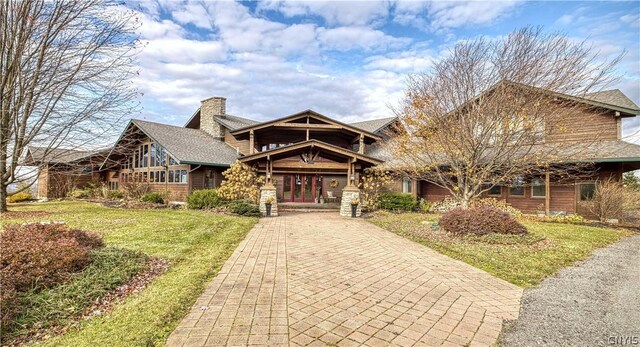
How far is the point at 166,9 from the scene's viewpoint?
9688 millimetres

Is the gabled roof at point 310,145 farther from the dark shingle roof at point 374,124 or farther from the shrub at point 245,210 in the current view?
the dark shingle roof at point 374,124

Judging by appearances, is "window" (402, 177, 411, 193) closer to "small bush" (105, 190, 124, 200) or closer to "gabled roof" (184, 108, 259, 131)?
"gabled roof" (184, 108, 259, 131)

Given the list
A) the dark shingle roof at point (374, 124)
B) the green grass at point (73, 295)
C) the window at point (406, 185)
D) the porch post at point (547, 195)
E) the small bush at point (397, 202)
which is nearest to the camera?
the green grass at point (73, 295)

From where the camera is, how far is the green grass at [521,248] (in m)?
5.93

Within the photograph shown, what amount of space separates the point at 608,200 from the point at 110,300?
17.3m

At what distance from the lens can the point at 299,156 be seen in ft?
55.2

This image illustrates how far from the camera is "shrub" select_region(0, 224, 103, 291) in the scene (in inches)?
158

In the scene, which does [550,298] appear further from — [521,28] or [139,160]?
[139,160]

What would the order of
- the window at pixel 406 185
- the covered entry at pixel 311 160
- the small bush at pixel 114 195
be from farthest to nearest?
the small bush at pixel 114 195, the window at pixel 406 185, the covered entry at pixel 311 160

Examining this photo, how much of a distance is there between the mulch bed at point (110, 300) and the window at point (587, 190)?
1775 centimetres

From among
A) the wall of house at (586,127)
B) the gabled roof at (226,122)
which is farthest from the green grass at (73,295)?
the gabled roof at (226,122)

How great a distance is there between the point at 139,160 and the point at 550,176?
25396 mm

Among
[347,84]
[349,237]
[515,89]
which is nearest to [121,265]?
[349,237]

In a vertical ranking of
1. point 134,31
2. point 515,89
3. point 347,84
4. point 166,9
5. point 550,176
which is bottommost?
point 550,176
